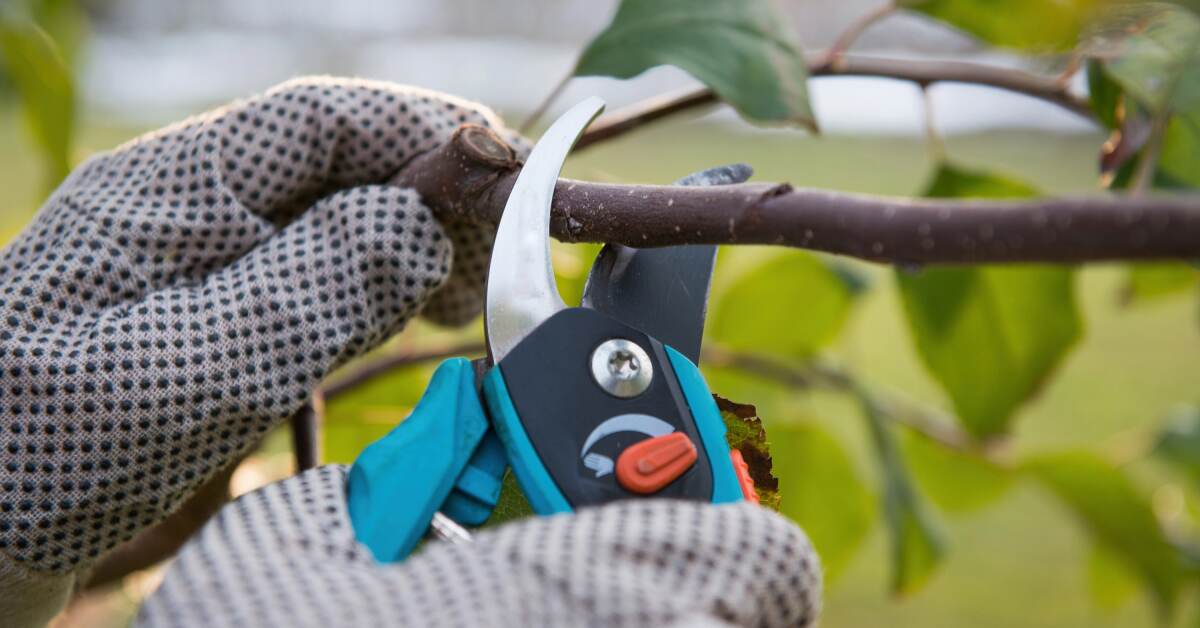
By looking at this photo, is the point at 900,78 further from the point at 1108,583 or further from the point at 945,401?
the point at 945,401

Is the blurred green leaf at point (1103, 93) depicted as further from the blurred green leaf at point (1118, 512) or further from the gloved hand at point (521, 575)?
the blurred green leaf at point (1118, 512)

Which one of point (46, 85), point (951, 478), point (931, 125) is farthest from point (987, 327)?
point (46, 85)

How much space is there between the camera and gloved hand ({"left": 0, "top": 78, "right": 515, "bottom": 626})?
0.71 feet

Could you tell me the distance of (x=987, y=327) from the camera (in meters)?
0.45

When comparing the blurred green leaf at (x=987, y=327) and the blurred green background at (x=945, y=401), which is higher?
the blurred green leaf at (x=987, y=327)

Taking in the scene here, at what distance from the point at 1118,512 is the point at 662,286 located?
45 cm

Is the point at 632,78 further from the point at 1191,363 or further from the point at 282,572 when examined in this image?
the point at 1191,363

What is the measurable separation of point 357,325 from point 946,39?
166 centimetres

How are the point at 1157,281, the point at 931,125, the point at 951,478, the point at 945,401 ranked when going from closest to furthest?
the point at 931,125 → the point at 1157,281 → the point at 951,478 → the point at 945,401

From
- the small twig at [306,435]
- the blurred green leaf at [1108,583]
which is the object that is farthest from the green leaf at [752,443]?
the blurred green leaf at [1108,583]

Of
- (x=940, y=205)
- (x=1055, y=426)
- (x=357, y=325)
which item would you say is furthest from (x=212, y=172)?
(x=1055, y=426)

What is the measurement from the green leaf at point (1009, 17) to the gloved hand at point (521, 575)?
290 millimetres

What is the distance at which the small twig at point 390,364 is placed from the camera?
1.42ft

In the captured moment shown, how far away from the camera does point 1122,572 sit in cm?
64
